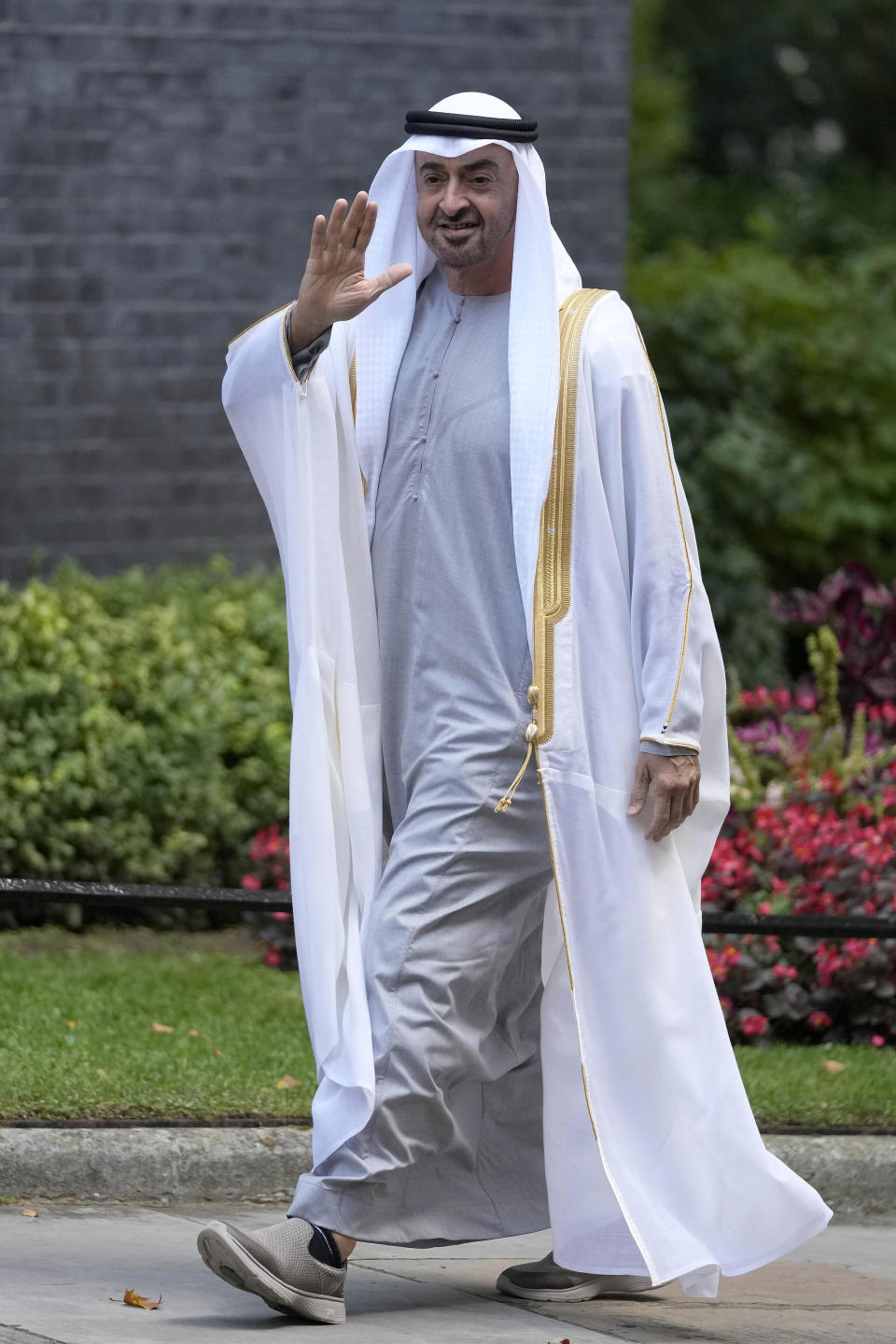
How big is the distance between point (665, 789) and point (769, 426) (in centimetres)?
852

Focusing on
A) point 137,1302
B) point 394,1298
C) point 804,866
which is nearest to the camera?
point 137,1302

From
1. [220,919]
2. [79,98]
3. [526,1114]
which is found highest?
[79,98]

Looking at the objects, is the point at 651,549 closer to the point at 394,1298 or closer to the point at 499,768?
the point at 499,768

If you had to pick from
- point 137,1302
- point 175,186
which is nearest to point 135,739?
point 175,186

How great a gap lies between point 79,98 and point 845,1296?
6155 millimetres

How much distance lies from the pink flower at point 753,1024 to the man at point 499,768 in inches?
80.9

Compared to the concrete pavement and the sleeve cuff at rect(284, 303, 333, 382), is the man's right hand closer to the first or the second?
the sleeve cuff at rect(284, 303, 333, 382)

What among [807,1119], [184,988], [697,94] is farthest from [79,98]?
[697,94]

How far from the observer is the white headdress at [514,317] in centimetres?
426

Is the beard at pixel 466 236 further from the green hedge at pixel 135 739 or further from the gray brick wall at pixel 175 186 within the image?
the gray brick wall at pixel 175 186

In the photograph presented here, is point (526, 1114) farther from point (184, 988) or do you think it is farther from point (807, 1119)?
point (184, 988)

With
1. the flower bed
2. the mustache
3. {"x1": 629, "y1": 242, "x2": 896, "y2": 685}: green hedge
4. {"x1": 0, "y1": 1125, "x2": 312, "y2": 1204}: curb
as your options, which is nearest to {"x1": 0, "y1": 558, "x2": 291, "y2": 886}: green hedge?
the flower bed

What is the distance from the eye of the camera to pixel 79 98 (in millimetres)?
9117

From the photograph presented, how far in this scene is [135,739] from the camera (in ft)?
25.7
